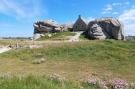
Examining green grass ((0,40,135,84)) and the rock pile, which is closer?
green grass ((0,40,135,84))

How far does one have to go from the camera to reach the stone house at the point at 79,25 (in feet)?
209

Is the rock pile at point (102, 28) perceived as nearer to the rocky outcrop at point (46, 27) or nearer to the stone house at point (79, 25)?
the stone house at point (79, 25)

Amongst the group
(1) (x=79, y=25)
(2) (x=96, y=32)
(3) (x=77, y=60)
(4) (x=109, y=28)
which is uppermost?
(1) (x=79, y=25)

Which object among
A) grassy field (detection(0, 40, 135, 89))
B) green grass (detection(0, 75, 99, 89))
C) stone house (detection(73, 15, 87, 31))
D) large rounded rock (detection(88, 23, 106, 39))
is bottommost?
grassy field (detection(0, 40, 135, 89))

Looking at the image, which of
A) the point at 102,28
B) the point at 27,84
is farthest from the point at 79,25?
the point at 27,84

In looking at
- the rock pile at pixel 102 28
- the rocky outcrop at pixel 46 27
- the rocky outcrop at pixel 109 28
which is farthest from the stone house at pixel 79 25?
the rocky outcrop at pixel 109 28

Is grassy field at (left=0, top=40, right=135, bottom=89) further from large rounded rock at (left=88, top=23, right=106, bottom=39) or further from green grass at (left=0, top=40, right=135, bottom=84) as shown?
large rounded rock at (left=88, top=23, right=106, bottom=39)

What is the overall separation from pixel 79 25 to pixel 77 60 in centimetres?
3886

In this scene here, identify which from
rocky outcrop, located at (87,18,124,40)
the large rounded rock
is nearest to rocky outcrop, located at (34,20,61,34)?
rocky outcrop, located at (87,18,124,40)

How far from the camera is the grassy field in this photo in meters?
21.2

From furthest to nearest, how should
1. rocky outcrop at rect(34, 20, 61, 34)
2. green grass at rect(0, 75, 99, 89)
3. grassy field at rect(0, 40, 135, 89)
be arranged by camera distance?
1. rocky outcrop at rect(34, 20, 61, 34)
2. grassy field at rect(0, 40, 135, 89)
3. green grass at rect(0, 75, 99, 89)

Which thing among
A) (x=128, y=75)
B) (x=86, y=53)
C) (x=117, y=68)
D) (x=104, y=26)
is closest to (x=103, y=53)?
(x=86, y=53)

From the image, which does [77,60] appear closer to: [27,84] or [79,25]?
[27,84]

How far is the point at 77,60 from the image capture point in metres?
26.7
